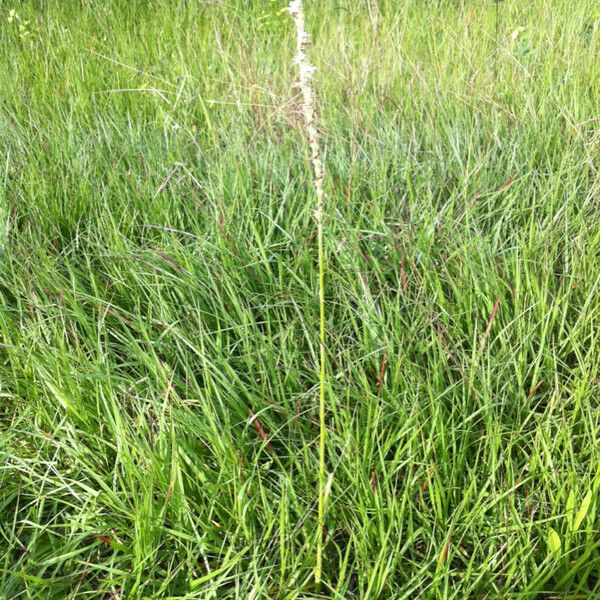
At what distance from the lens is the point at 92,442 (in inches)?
52.9

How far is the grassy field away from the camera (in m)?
1.12

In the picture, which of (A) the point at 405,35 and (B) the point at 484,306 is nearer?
(B) the point at 484,306

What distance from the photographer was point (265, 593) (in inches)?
40.0

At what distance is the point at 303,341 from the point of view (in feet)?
4.93

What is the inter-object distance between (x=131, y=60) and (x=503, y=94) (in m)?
1.61

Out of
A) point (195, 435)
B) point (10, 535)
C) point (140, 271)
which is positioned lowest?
point (10, 535)

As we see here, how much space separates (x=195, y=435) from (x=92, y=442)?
0.72ft

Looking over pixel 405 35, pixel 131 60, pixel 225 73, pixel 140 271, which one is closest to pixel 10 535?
pixel 140 271

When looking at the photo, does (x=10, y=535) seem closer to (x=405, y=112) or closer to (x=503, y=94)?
(x=405, y=112)

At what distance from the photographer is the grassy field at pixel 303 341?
3.68ft

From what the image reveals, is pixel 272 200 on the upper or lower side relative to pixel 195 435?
upper

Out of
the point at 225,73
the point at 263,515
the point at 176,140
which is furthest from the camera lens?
the point at 225,73

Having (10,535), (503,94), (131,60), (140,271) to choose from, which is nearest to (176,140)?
(140,271)

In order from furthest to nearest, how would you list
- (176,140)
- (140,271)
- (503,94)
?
1. (503,94)
2. (176,140)
3. (140,271)
